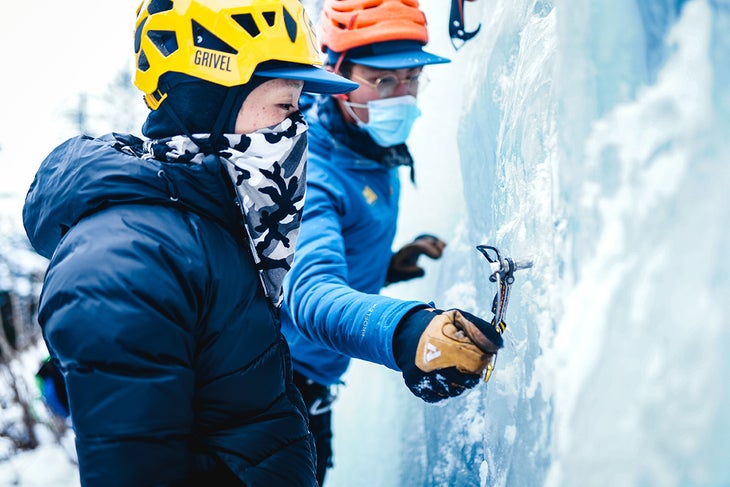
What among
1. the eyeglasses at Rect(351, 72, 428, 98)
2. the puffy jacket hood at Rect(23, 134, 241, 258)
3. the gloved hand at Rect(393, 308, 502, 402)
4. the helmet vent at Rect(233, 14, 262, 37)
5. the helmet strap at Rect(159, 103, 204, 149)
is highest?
the helmet vent at Rect(233, 14, 262, 37)

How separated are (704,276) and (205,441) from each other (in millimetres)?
982

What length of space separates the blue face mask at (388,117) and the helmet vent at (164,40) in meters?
0.91

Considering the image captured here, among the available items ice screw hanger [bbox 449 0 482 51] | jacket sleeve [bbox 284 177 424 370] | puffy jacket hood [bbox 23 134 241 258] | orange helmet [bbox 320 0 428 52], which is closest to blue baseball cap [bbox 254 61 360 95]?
puffy jacket hood [bbox 23 134 241 258]

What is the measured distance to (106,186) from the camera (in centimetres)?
114

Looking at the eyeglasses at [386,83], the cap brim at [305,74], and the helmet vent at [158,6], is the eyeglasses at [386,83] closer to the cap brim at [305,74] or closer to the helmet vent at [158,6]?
the cap brim at [305,74]

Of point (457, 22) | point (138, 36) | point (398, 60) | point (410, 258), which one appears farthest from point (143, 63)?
point (410, 258)

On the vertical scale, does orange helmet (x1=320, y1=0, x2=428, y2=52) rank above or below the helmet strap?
above

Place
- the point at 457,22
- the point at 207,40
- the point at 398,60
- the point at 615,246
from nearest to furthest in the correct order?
the point at 615,246, the point at 207,40, the point at 398,60, the point at 457,22

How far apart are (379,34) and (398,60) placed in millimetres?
130

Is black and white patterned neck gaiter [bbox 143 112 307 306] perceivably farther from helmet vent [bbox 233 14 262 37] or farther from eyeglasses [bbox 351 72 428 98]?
eyeglasses [bbox 351 72 428 98]

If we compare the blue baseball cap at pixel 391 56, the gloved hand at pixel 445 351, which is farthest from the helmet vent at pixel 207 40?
the blue baseball cap at pixel 391 56

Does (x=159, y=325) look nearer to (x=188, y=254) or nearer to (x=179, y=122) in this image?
(x=188, y=254)

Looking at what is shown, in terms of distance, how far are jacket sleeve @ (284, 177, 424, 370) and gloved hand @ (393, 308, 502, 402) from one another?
6cm

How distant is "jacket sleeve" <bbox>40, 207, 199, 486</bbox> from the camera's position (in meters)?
1.00
